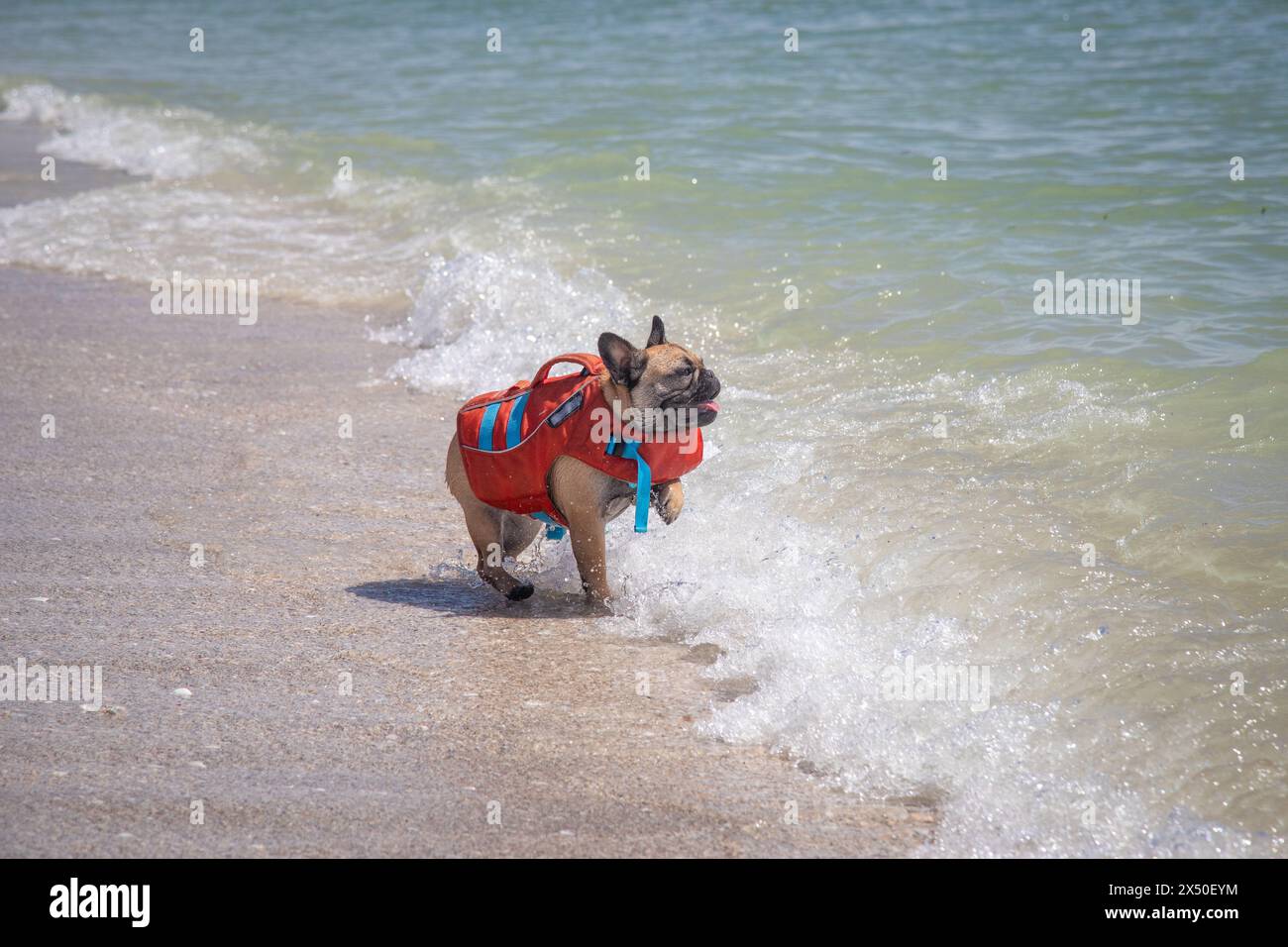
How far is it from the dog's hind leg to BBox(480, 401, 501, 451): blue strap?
0.24 meters

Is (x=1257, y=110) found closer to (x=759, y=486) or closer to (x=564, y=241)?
(x=564, y=241)

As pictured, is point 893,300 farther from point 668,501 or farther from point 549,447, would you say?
point 549,447

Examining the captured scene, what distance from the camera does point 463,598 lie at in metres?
6.27

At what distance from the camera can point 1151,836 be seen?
412 cm

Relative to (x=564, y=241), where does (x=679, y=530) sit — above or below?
below

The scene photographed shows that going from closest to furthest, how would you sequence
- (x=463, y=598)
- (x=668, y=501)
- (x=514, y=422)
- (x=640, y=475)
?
(x=640, y=475) < (x=514, y=422) < (x=668, y=501) < (x=463, y=598)

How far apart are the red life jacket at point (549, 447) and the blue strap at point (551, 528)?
0.19ft

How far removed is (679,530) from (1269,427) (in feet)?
11.4

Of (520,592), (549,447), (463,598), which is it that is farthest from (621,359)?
(463,598)

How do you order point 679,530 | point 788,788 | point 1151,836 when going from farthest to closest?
point 679,530 → point 788,788 → point 1151,836

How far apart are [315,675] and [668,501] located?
5.86 feet

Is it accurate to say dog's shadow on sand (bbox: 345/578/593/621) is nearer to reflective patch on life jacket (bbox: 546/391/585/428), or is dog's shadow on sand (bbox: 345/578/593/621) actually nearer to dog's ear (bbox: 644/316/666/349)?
reflective patch on life jacket (bbox: 546/391/585/428)

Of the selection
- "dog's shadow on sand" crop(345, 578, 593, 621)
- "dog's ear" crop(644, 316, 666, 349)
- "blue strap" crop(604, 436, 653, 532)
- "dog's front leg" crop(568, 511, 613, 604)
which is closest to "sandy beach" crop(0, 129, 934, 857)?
"dog's shadow on sand" crop(345, 578, 593, 621)
